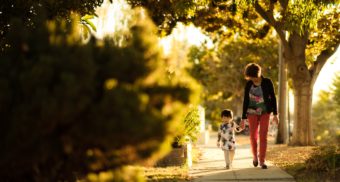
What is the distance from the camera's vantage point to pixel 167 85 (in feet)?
18.3

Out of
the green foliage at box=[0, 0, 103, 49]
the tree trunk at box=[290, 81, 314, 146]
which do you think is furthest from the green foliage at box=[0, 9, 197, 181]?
the tree trunk at box=[290, 81, 314, 146]

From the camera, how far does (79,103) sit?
197 inches

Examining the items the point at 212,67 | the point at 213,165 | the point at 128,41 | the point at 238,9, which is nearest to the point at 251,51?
the point at 212,67

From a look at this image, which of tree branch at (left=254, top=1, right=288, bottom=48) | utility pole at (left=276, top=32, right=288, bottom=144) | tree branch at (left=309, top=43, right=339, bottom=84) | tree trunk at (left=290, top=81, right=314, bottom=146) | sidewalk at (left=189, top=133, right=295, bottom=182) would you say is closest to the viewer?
sidewalk at (left=189, top=133, right=295, bottom=182)

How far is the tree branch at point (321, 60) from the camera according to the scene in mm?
19938

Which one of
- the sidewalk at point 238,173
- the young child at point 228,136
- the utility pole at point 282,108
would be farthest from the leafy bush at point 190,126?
the utility pole at point 282,108

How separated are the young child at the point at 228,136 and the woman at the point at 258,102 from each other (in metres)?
→ 0.66

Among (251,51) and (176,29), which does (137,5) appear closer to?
(176,29)

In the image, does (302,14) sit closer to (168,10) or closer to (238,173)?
(168,10)

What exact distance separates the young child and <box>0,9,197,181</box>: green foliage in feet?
19.8

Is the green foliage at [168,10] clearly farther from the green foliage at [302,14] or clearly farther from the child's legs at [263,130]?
the child's legs at [263,130]

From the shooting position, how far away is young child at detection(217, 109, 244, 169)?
38.0 feet

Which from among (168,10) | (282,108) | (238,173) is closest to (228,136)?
(238,173)

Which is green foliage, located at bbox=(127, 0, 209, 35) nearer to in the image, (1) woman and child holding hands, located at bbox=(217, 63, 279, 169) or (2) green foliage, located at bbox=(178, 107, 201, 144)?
(2) green foliage, located at bbox=(178, 107, 201, 144)
